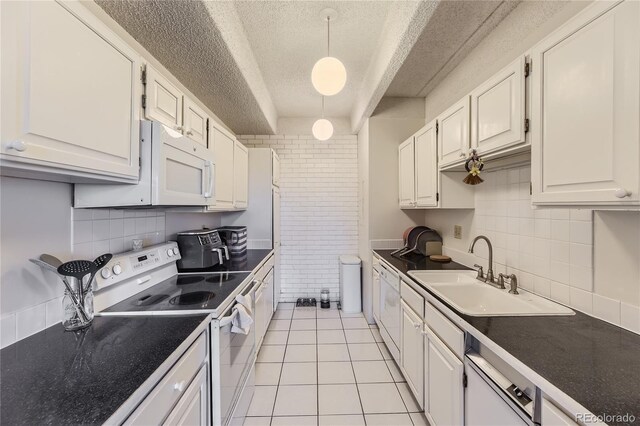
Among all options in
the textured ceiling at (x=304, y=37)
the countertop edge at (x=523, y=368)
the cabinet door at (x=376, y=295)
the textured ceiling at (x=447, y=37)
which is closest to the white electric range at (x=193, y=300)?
the countertop edge at (x=523, y=368)

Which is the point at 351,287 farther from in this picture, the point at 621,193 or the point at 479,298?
the point at 621,193

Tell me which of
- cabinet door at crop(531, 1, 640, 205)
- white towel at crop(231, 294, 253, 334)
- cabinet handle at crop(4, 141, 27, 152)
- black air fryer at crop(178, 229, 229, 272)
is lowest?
white towel at crop(231, 294, 253, 334)

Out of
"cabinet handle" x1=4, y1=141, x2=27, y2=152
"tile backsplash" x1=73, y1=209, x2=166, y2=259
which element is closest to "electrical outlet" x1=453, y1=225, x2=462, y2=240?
"tile backsplash" x1=73, y1=209, x2=166, y2=259

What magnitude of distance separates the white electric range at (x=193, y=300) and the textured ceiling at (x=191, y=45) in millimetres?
1304

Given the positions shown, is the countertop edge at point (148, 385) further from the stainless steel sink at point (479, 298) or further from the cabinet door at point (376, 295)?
the cabinet door at point (376, 295)

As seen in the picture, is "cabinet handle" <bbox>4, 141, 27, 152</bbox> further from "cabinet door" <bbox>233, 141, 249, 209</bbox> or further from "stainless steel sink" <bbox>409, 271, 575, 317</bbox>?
"cabinet door" <bbox>233, 141, 249, 209</bbox>

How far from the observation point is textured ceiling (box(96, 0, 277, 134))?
1359mm

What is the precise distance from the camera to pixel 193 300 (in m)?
1.43

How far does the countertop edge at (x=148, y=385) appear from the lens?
2.15ft

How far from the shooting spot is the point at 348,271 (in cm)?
352

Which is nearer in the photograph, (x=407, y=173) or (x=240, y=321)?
(x=240, y=321)

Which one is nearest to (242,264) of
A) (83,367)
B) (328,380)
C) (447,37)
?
(328,380)

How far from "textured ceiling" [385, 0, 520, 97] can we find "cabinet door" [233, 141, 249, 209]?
1842mm

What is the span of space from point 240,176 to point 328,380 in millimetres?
2164
